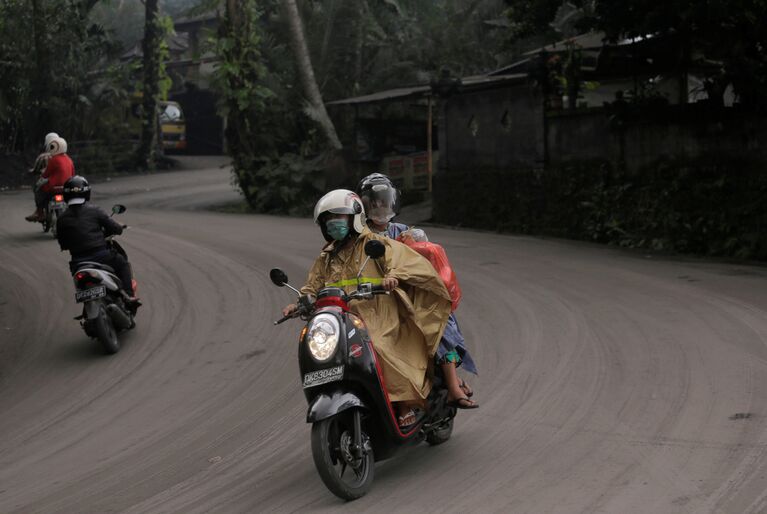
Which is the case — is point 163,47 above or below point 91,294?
above

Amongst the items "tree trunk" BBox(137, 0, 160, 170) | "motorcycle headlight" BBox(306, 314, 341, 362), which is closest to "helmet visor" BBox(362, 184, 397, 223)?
"motorcycle headlight" BBox(306, 314, 341, 362)

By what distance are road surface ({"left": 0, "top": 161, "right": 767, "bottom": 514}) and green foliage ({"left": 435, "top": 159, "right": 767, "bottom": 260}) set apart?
4.14 feet

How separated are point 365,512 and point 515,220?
16.5 meters

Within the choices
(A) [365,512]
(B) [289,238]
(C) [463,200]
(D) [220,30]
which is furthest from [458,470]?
(D) [220,30]

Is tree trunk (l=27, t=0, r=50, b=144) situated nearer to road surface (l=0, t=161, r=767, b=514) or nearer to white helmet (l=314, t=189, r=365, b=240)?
road surface (l=0, t=161, r=767, b=514)

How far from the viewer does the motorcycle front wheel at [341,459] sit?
599 centimetres

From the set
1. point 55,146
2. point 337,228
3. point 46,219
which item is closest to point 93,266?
point 337,228

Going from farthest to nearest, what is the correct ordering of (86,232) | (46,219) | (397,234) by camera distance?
(46,219) → (86,232) → (397,234)

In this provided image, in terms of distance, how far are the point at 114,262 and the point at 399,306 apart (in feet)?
20.4

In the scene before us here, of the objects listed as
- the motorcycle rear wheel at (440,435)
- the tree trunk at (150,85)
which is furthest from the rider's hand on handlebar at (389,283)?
the tree trunk at (150,85)

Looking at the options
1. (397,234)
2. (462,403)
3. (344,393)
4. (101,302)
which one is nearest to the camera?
(344,393)

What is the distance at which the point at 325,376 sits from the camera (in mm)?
6121

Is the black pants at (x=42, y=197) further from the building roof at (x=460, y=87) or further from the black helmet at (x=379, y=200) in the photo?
the black helmet at (x=379, y=200)

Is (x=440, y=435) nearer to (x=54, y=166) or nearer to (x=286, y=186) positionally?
(x=54, y=166)
